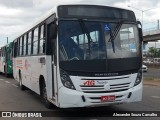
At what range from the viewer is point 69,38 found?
9.69m

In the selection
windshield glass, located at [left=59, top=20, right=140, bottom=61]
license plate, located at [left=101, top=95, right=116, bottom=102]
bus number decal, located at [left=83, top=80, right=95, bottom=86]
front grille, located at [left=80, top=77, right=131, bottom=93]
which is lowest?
license plate, located at [left=101, top=95, right=116, bottom=102]

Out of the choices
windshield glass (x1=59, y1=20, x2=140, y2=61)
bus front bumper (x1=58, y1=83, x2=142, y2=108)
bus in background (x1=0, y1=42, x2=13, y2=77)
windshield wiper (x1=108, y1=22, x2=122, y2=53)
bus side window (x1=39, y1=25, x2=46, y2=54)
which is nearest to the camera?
bus front bumper (x1=58, y1=83, x2=142, y2=108)

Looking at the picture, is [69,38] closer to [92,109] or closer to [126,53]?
[126,53]

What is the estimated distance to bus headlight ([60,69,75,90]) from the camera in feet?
30.8

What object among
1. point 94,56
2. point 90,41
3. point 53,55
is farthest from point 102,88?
point 53,55

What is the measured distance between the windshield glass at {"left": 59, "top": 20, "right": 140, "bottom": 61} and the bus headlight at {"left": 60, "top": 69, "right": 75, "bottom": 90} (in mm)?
374

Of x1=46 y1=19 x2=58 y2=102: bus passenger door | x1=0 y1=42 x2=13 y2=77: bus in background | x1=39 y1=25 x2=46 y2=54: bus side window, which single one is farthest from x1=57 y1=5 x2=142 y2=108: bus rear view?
x1=0 y1=42 x2=13 y2=77: bus in background

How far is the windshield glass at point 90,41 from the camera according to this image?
9.63 meters

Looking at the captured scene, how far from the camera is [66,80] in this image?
945 cm

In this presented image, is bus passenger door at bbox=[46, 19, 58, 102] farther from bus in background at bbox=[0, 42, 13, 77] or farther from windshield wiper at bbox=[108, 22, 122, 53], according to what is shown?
bus in background at bbox=[0, 42, 13, 77]

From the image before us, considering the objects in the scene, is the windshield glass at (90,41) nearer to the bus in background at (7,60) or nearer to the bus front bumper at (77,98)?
the bus front bumper at (77,98)

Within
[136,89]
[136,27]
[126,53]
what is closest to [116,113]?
[136,89]

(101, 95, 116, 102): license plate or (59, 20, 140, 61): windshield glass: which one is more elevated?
(59, 20, 140, 61): windshield glass

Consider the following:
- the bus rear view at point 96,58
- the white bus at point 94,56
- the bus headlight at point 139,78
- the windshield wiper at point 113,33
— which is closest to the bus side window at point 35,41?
the white bus at point 94,56
